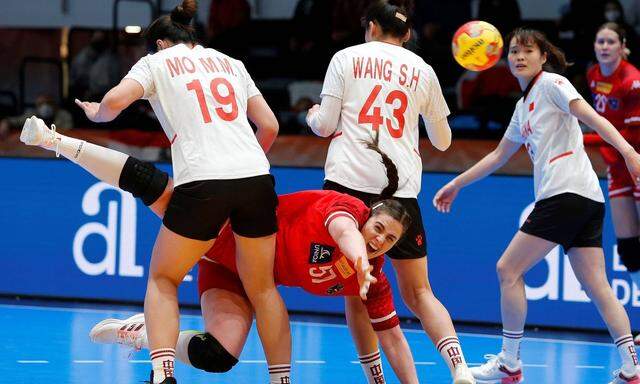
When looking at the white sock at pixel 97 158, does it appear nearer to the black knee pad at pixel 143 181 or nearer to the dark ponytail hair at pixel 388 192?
the black knee pad at pixel 143 181

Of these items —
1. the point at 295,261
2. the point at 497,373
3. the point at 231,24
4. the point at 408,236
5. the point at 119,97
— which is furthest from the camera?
the point at 231,24

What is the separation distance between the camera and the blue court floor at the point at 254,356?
23.1 ft

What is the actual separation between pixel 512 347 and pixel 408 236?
1215mm

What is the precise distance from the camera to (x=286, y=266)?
5852 mm

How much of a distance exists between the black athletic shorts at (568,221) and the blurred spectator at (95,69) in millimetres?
6521

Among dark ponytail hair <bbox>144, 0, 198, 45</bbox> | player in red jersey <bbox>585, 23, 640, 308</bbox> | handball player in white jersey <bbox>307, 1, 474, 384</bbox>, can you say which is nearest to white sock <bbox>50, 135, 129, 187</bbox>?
dark ponytail hair <bbox>144, 0, 198, 45</bbox>

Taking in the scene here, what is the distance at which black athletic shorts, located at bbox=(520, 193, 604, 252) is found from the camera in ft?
22.3

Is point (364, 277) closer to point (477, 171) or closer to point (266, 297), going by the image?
point (266, 297)

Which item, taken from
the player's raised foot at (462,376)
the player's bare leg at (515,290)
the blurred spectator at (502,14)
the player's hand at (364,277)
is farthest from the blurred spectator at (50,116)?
the player's hand at (364,277)

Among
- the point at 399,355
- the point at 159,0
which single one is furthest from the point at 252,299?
the point at 159,0

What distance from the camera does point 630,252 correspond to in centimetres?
818

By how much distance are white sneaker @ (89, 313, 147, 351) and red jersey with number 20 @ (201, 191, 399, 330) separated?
Result: 56 cm

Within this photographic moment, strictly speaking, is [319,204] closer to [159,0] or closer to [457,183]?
[457,183]

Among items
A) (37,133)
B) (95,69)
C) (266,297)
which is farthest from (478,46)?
(95,69)
